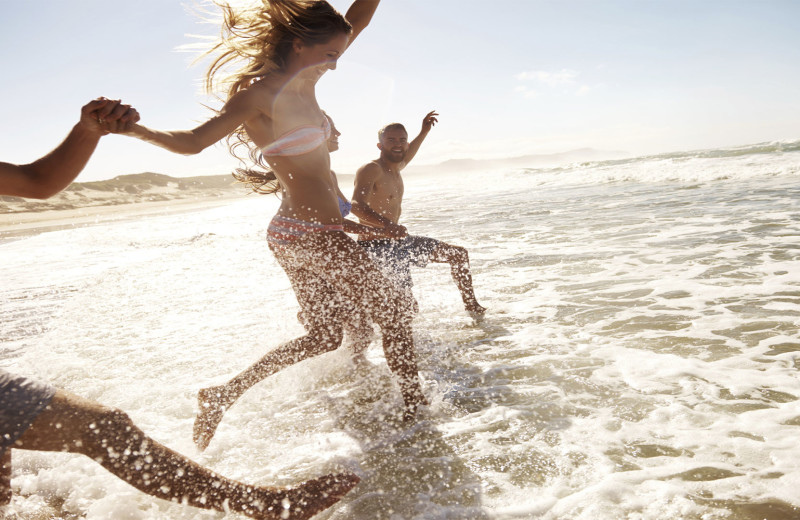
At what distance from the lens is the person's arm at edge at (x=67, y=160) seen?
1.52m

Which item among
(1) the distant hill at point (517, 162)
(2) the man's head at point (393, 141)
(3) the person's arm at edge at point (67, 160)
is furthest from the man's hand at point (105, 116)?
(1) the distant hill at point (517, 162)

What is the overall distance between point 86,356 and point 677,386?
431cm

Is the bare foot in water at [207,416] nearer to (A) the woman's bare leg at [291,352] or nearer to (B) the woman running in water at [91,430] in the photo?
(A) the woman's bare leg at [291,352]

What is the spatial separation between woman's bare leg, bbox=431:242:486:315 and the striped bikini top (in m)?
2.03

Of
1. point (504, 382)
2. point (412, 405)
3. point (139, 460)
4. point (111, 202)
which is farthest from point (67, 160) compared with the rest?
point (111, 202)

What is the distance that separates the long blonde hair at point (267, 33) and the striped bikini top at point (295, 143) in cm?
31

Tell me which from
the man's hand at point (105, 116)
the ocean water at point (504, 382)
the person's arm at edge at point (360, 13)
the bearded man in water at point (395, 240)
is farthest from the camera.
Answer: the bearded man in water at point (395, 240)

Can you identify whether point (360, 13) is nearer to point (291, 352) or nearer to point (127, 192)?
point (291, 352)

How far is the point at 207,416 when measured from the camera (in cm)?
266

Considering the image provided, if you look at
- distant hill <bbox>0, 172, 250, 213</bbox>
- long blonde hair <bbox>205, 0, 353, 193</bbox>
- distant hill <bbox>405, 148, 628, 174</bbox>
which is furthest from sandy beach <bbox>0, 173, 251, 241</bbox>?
distant hill <bbox>405, 148, 628, 174</bbox>

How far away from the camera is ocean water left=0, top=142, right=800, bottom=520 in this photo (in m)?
2.15

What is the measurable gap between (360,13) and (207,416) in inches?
99.0

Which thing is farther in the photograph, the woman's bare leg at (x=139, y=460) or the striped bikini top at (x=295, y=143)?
the striped bikini top at (x=295, y=143)

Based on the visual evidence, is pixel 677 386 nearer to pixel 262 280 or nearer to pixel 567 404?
pixel 567 404
